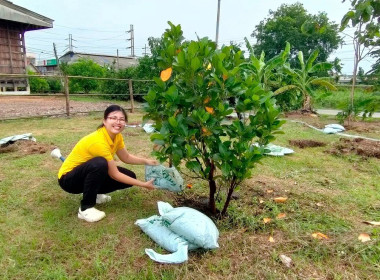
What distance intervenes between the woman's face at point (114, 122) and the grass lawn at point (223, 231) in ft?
2.22

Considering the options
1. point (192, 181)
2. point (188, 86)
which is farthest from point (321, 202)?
point (188, 86)

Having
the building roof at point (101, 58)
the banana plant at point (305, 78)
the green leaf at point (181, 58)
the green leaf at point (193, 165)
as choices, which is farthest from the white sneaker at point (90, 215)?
the building roof at point (101, 58)

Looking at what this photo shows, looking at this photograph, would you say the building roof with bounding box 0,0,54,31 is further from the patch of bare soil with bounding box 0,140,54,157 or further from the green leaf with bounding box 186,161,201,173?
the green leaf with bounding box 186,161,201,173

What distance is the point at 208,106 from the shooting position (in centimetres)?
187

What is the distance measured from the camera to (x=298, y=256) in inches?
69.5

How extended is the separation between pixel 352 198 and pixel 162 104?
1936 mm

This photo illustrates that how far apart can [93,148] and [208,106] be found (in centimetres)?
92

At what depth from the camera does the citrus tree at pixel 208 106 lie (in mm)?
1795

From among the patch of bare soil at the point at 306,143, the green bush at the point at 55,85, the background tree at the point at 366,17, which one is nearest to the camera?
the background tree at the point at 366,17

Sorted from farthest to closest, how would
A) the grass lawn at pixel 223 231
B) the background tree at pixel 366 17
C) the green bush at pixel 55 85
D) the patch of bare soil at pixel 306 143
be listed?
the green bush at pixel 55 85, the patch of bare soil at pixel 306 143, the grass lawn at pixel 223 231, the background tree at pixel 366 17

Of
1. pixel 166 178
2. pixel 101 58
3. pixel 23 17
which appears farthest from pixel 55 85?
pixel 101 58

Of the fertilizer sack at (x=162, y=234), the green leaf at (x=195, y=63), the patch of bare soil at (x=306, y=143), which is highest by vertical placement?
the green leaf at (x=195, y=63)

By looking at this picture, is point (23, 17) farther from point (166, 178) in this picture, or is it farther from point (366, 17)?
point (366, 17)

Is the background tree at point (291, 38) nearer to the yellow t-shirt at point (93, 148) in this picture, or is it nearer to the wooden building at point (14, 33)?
the wooden building at point (14, 33)
